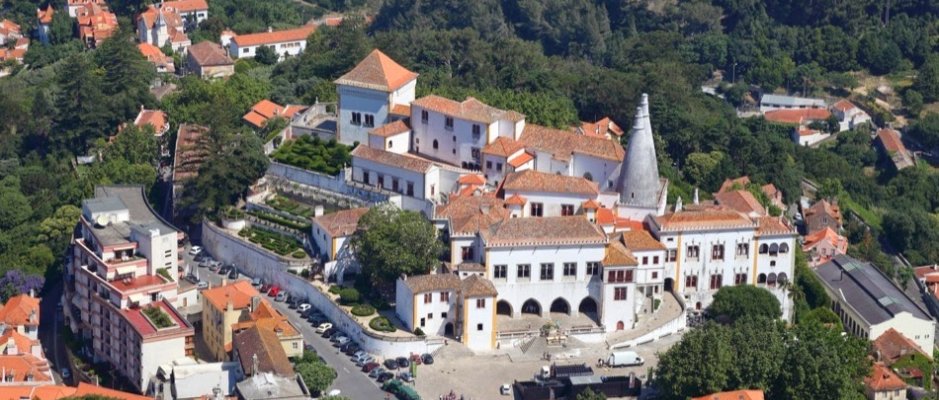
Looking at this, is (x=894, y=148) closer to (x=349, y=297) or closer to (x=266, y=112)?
(x=266, y=112)

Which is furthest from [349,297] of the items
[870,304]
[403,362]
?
[870,304]

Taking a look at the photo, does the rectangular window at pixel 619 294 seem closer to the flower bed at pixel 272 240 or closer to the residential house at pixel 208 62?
the flower bed at pixel 272 240

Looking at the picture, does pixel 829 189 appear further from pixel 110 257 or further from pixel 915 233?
pixel 110 257

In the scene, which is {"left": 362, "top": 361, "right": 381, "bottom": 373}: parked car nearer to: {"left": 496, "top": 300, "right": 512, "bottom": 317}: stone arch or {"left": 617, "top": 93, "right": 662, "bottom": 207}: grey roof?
{"left": 496, "top": 300, "right": 512, "bottom": 317}: stone arch

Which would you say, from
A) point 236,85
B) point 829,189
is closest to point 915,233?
point 829,189

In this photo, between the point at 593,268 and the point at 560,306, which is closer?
the point at 593,268
